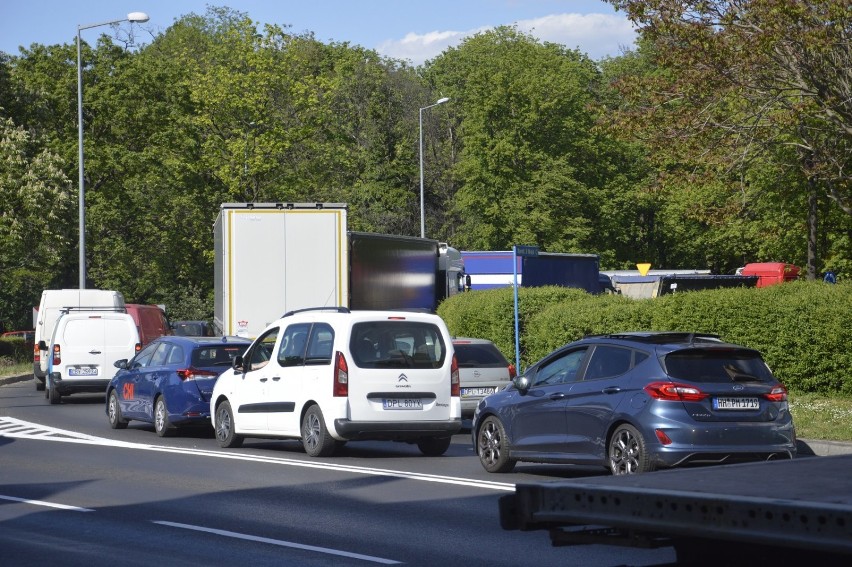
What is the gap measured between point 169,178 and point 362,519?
47.9m

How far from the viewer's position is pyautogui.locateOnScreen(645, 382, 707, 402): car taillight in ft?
41.1

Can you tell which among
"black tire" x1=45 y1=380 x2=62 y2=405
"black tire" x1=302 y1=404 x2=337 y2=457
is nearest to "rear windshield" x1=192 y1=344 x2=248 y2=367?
"black tire" x1=302 y1=404 x2=337 y2=457

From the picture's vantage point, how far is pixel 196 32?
297 ft

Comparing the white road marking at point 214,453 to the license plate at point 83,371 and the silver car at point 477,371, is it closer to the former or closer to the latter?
the license plate at point 83,371

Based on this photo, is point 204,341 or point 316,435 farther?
point 204,341

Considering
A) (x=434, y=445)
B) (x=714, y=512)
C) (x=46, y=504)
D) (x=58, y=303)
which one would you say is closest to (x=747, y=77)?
(x=434, y=445)

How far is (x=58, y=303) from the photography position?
115 ft

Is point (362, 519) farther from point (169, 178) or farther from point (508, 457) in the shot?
A: point (169, 178)

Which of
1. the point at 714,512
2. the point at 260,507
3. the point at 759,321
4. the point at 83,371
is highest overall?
the point at 759,321

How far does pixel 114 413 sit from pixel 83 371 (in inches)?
257

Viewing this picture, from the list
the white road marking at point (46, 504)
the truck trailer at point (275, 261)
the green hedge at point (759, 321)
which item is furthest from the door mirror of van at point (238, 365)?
the green hedge at point (759, 321)

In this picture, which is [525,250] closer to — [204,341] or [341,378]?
[204,341]

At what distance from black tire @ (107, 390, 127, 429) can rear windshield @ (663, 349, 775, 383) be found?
39.3 feet

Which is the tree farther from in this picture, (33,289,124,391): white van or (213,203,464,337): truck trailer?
(33,289,124,391): white van
